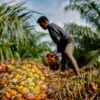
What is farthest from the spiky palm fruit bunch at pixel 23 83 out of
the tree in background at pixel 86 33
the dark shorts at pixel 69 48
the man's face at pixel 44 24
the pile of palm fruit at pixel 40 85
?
the tree in background at pixel 86 33

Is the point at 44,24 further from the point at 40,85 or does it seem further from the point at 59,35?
the point at 40,85

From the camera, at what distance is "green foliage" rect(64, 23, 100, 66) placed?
311 inches

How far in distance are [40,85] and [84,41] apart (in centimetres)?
738

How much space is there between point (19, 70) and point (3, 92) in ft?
0.94

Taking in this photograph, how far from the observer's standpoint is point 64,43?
2248 mm

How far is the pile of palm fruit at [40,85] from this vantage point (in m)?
0.83

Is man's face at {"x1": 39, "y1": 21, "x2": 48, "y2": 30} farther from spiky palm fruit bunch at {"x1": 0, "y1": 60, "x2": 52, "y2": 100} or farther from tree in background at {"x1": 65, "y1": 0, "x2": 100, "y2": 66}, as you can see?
tree in background at {"x1": 65, "y1": 0, "x2": 100, "y2": 66}

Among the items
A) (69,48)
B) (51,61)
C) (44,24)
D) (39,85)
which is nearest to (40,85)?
(39,85)

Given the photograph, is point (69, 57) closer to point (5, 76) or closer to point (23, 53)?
point (5, 76)

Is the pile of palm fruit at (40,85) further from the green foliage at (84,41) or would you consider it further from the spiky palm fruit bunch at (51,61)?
the green foliage at (84,41)

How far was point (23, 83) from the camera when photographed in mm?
1020

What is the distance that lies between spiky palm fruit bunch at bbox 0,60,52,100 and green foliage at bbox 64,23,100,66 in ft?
21.6

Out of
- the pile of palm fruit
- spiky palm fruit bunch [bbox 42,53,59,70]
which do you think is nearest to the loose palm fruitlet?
spiky palm fruit bunch [bbox 42,53,59,70]

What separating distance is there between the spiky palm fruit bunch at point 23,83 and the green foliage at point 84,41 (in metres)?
6.57
